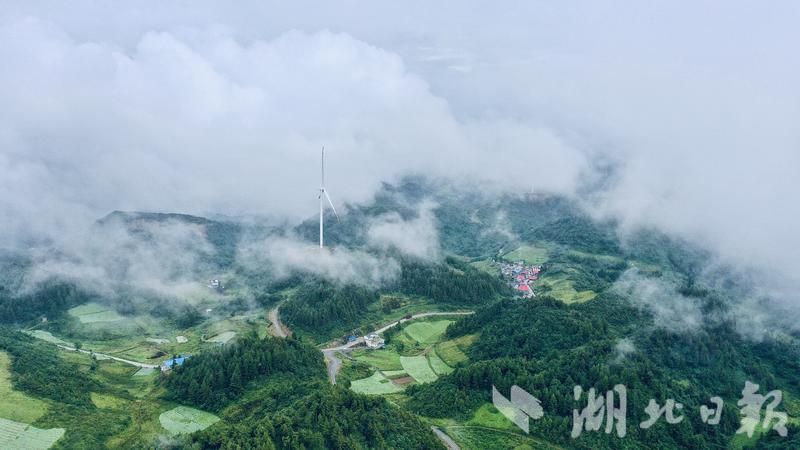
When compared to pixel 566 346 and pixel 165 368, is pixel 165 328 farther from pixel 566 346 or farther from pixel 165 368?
pixel 566 346

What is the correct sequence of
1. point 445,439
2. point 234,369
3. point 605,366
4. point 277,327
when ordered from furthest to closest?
point 277,327
point 234,369
point 605,366
point 445,439

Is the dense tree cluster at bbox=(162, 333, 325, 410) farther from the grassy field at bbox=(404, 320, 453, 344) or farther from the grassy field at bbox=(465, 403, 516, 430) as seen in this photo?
the grassy field at bbox=(404, 320, 453, 344)

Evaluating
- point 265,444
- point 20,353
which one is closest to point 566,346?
point 265,444

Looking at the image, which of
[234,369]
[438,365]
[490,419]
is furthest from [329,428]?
[438,365]

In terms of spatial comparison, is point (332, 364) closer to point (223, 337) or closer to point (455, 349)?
point (455, 349)

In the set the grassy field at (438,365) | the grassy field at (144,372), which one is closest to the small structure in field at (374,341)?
the grassy field at (438,365)
